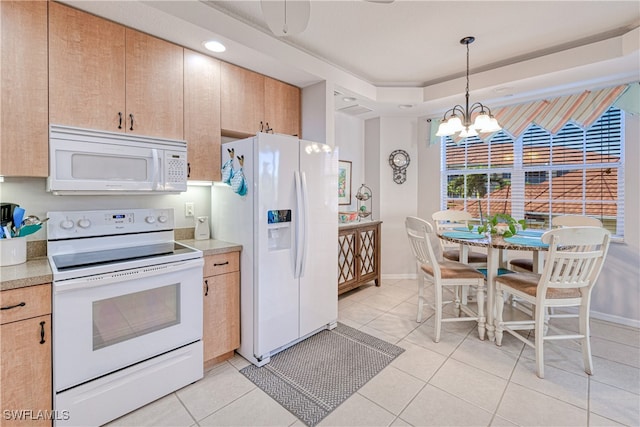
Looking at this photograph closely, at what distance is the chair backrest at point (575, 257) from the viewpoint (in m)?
2.02

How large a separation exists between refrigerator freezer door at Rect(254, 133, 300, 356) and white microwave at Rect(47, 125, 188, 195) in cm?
62

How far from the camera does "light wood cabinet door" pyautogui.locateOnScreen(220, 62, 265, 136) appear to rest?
2.51 m

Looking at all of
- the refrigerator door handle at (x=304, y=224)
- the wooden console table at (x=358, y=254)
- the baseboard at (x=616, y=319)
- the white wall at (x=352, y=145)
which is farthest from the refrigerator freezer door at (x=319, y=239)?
the baseboard at (x=616, y=319)

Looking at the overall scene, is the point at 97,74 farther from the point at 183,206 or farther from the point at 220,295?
the point at 220,295

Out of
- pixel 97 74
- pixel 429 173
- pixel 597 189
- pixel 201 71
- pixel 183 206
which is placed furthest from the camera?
pixel 429 173

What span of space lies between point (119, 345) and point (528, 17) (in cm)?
366

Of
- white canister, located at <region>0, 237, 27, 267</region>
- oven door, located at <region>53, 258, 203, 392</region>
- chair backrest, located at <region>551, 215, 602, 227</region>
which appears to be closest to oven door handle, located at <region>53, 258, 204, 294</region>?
oven door, located at <region>53, 258, 203, 392</region>

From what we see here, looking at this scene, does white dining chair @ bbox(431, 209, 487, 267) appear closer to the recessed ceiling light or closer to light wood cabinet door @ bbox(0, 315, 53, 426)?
the recessed ceiling light

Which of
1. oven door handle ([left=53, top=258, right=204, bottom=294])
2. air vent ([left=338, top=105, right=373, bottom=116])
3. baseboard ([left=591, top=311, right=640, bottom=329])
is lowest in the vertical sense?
baseboard ([left=591, top=311, right=640, bottom=329])

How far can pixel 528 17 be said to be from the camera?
231cm

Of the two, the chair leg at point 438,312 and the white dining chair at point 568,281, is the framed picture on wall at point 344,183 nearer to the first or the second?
the chair leg at point 438,312

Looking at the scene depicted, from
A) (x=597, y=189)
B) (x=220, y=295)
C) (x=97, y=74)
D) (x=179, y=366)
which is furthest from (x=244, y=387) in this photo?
(x=597, y=189)

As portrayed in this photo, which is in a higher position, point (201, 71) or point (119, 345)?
point (201, 71)

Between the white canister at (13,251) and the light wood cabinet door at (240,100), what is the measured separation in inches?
59.5
